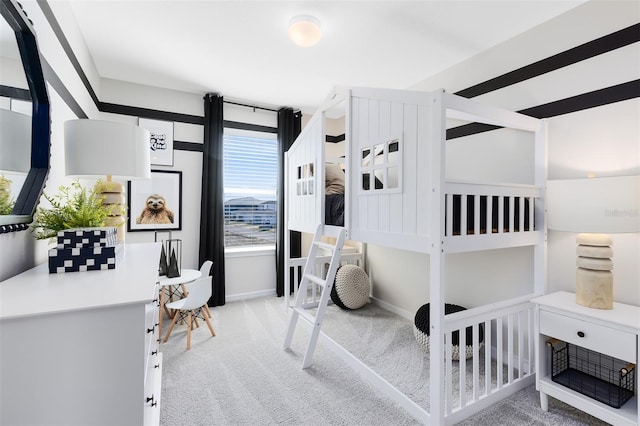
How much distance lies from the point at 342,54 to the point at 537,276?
238cm

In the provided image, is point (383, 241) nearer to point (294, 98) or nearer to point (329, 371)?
point (329, 371)

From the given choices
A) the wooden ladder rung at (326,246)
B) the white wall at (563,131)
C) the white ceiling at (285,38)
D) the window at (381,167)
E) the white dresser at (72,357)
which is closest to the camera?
the white dresser at (72,357)

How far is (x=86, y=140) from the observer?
4.88 ft

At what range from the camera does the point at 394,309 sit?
356 cm

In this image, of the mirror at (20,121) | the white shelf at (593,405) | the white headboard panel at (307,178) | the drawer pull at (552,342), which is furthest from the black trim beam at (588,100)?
the mirror at (20,121)

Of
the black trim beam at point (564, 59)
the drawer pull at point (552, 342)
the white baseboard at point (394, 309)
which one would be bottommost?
the white baseboard at point (394, 309)

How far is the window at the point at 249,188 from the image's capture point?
4.04 metres

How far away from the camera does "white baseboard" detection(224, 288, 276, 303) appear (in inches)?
155

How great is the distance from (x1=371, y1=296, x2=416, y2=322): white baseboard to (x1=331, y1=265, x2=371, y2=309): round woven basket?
216 millimetres

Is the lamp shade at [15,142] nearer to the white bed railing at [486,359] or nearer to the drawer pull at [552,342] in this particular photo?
the white bed railing at [486,359]

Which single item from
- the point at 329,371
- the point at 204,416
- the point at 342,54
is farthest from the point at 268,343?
the point at 342,54

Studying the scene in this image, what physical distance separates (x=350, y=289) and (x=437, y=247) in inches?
80.0

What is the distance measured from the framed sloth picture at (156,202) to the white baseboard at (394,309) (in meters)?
2.58

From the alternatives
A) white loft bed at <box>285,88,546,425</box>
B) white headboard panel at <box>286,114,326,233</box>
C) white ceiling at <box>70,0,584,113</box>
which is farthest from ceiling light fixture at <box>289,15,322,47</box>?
white headboard panel at <box>286,114,326,233</box>
